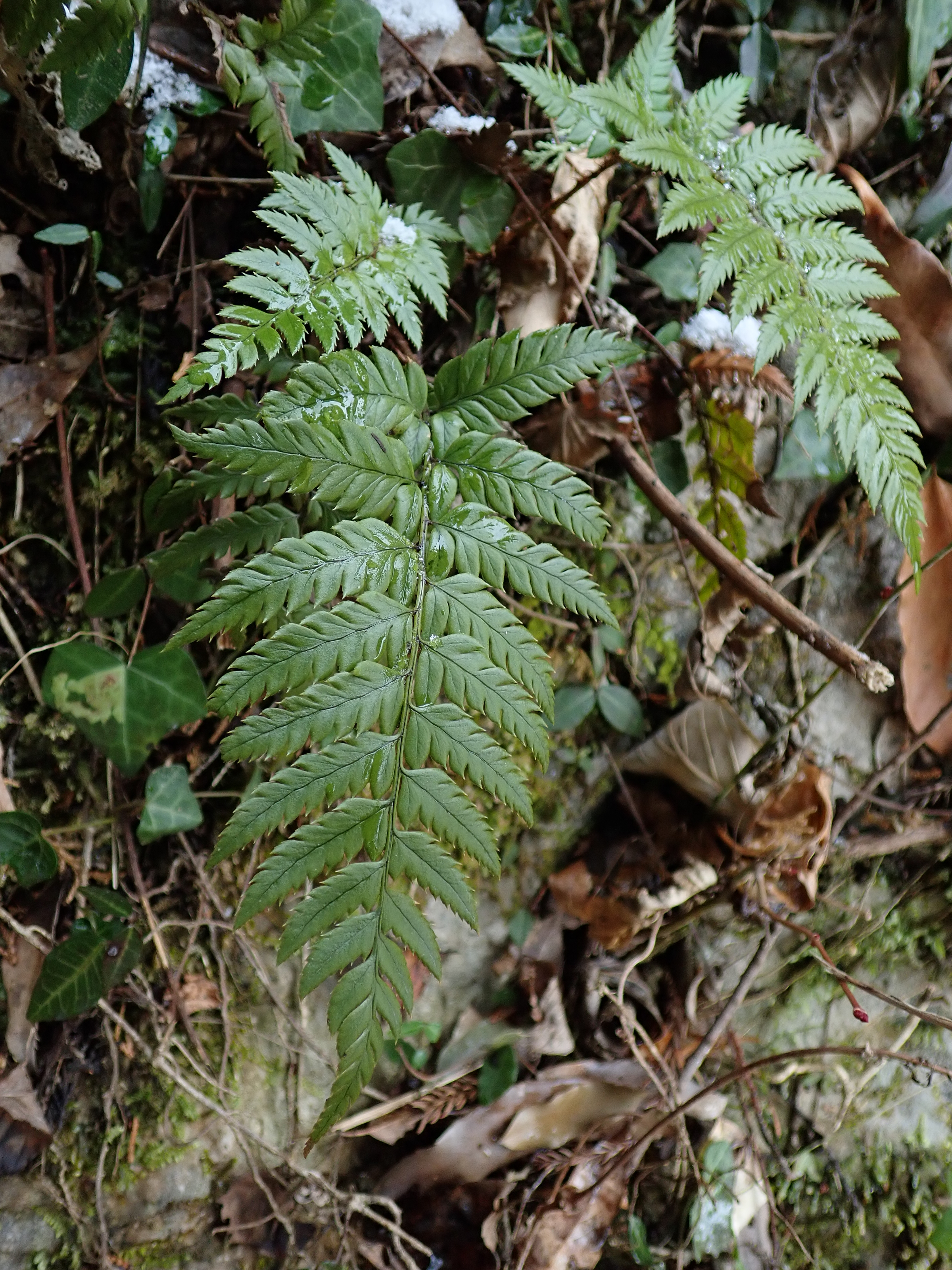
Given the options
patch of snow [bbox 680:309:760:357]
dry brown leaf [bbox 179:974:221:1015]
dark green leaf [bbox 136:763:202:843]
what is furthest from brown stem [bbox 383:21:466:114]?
dry brown leaf [bbox 179:974:221:1015]

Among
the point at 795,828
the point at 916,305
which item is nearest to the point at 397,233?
the point at 916,305

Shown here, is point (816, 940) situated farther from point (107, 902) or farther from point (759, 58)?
point (759, 58)

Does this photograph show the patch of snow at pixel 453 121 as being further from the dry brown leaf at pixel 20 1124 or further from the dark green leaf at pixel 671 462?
the dry brown leaf at pixel 20 1124

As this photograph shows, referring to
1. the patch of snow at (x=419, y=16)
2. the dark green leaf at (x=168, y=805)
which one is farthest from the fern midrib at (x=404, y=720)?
the patch of snow at (x=419, y=16)

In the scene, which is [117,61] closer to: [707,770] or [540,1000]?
[707,770]

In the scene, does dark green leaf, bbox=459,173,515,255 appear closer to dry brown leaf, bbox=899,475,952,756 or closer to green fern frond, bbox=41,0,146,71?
green fern frond, bbox=41,0,146,71
